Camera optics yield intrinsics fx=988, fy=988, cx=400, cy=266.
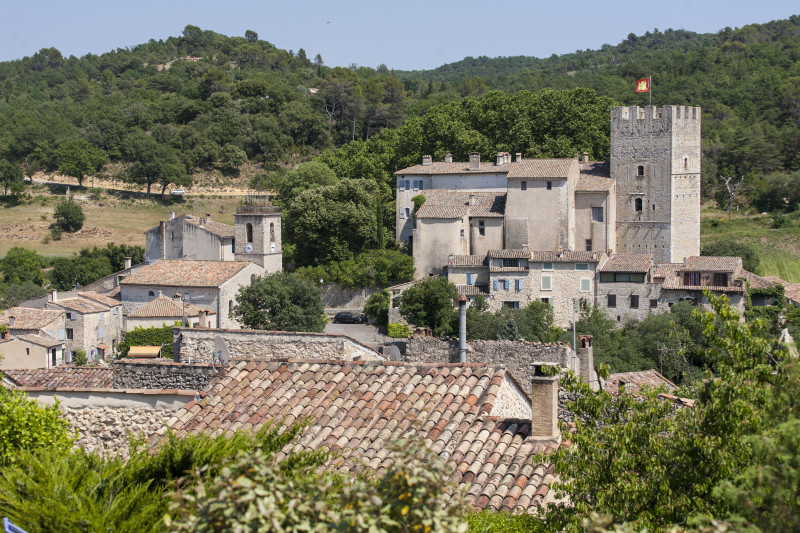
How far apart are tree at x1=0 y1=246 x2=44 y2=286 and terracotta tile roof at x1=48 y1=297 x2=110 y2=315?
49.3 feet

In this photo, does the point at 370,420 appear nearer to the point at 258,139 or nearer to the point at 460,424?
the point at 460,424

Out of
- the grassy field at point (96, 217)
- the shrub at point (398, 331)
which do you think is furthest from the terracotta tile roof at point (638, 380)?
the grassy field at point (96, 217)

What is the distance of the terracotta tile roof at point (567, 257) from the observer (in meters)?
45.2

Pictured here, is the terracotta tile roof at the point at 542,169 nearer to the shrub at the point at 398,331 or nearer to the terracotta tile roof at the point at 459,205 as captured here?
the terracotta tile roof at the point at 459,205

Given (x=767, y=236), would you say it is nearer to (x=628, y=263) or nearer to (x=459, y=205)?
(x=628, y=263)

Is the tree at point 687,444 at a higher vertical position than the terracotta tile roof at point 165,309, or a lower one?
higher

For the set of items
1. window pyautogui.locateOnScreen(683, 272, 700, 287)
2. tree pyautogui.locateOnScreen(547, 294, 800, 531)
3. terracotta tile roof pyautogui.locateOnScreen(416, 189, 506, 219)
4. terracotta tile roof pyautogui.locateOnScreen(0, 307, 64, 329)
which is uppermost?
terracotta tile roof pyautogui.locateOnScreen(416, 189, 506, 219)

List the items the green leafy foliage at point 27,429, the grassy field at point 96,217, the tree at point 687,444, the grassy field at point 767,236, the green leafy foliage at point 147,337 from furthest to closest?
the grassy field at point 96,217, the grassy field at point 767,236, the green leafy foliage at point 147,337, the green leafy foliage at point 27,429, the tree at point 687,444

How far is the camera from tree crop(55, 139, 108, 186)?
85.4 m

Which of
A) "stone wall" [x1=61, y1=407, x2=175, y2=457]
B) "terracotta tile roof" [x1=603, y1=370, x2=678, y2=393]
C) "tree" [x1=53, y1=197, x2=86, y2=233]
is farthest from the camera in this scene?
"tree" [x1=53, y1=197, x2=86, y2=233]

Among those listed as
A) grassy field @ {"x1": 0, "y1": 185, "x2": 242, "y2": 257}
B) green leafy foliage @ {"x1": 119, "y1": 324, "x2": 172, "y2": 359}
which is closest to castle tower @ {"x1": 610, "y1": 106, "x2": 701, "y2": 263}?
green leafy foliage @ {"x1": 119, "y1": 324, "x2": 172, "y2": 359}

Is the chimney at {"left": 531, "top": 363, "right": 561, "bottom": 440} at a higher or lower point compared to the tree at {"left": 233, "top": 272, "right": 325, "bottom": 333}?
higher

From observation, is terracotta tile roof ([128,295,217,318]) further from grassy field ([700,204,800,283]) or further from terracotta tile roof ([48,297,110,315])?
grassy field ([700,204,800,283])

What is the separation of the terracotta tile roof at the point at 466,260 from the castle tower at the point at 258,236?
8.97 metres
